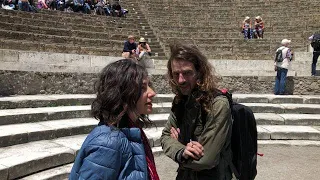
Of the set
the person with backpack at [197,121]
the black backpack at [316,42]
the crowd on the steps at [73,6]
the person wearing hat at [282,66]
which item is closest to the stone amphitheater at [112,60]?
the person wearing hat at [282,66]

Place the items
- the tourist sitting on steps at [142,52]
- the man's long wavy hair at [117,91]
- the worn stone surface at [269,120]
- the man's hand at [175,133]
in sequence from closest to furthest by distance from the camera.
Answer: the man's long wavy hair at [117,91] → the man's hand at [175,133] → the worn stone surface at [269,120] → the tourist sitting on steps at [142,52]

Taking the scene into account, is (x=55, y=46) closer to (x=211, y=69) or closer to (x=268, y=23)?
(x=211, y=69)

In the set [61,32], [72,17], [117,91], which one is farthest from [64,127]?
[72,17]

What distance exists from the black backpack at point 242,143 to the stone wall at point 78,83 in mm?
4865

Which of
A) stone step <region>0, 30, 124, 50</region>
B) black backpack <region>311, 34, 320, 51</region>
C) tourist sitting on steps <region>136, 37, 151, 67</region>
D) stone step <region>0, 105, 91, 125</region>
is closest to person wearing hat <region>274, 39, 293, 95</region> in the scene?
black backpack <region>311, 34, 320, 51</region>

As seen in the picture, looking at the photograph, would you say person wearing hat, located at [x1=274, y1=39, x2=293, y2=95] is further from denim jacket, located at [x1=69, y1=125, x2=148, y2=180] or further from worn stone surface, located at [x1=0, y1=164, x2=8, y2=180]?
denim jacket, located at [x1=69, y1=125, x2=148, y2=180]

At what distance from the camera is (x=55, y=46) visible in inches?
424

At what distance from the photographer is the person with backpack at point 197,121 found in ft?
6.39

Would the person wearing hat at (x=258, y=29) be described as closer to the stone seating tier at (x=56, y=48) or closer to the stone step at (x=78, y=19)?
the stone step at (x=78, y=19)

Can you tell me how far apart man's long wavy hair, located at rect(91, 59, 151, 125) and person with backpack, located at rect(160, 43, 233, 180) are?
1.63 feet

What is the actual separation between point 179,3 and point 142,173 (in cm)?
1939

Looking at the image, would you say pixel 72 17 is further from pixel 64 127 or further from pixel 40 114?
pixel 64 127

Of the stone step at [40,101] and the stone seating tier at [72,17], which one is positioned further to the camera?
the stone seating tier at [72,17]

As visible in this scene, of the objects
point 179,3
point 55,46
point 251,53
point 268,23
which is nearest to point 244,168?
point 55,46
